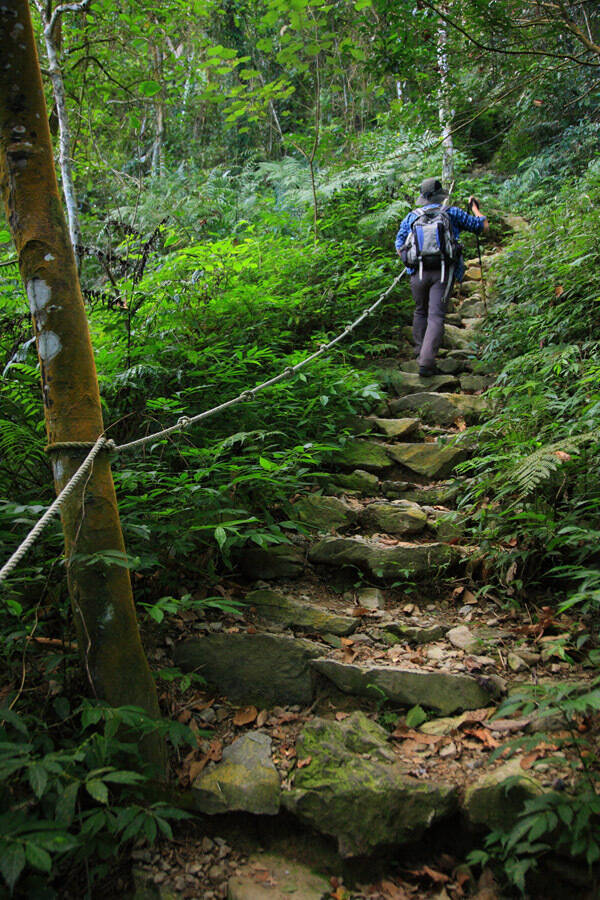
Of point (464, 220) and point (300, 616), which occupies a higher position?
point (464, 220)

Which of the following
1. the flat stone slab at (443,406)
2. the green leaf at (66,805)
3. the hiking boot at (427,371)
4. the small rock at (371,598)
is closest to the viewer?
the green leaf at (66,805)

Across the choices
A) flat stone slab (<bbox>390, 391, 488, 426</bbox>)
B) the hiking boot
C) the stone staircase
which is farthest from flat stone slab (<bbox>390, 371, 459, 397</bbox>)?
the stone staircase

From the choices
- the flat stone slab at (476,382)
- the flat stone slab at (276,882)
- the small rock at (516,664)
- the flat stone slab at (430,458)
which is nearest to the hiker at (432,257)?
the flat stone slab at (476,382)

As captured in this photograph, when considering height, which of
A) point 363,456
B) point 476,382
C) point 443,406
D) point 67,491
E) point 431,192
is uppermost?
point 431,192

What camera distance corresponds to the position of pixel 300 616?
2812mm

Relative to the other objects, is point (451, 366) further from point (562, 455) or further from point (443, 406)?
point (562, 455)

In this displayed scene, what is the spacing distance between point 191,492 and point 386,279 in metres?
5.10

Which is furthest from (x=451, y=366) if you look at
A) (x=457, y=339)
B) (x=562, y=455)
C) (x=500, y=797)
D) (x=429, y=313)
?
(x=500, y=797)

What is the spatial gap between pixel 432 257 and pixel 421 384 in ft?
4.91

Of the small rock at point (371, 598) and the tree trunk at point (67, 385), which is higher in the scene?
the tree trunk at point (67, 385)

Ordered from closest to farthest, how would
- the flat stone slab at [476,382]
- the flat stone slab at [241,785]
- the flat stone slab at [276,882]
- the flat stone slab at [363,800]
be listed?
the flat stone slab at [276,882] < the flat stone slab at [363,800] < the flat stone slab at [241,785] < the flat stone slab at [476,382]

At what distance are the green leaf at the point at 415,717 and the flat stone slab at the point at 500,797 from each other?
404 mm

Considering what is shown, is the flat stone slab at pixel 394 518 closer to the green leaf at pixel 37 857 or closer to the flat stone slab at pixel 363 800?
the flat stone slab at pixel 363 800

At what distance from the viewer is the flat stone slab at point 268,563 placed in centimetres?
314
